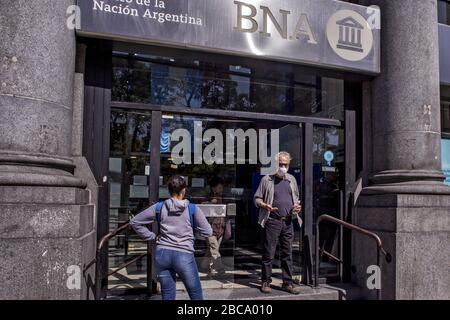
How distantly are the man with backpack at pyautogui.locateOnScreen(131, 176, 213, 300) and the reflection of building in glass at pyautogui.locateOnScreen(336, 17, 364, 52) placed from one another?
3862 millimetres

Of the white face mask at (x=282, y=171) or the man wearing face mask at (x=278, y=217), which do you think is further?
the white face mask at (x=282, y=171)

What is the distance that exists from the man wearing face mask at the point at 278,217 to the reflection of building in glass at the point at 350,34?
2.10 metres

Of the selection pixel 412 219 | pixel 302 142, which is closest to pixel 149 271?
pixel 302 142

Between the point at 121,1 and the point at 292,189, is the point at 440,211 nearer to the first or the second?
the point at 292,189

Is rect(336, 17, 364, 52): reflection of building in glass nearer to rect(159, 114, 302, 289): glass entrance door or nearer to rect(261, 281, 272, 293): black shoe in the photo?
rect(159, 114, 302, 289): glass entrance door

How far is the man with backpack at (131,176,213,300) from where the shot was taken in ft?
13.5

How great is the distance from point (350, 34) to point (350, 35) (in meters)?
0.02

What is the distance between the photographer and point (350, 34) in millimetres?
6617

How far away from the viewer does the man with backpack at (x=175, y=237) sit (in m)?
4.10

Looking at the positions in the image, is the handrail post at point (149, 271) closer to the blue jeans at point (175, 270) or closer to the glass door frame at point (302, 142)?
the glass door frame at point (302, 142)

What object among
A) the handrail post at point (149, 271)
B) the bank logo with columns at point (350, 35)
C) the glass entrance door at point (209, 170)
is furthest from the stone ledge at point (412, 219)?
the handrail post at point (149, 271)

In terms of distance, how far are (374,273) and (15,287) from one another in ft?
15.5

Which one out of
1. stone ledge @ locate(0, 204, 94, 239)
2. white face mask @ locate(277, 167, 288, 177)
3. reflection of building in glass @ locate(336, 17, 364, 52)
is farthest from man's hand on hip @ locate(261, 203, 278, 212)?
reflection of building in glass @ locate(336, 17, 364, 52)
